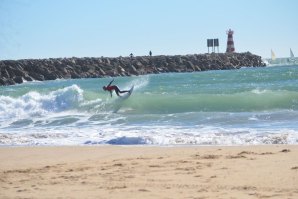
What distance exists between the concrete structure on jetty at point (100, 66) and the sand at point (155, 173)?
42.6 m

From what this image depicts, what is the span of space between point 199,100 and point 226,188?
14208 millimetres

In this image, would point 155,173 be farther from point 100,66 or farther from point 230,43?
point 230,43

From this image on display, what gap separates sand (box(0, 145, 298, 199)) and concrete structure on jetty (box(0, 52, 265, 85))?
1676 inches

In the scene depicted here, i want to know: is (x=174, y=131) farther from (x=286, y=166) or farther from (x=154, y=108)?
(x=154, y=108)

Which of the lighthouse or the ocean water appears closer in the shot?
the ocean water

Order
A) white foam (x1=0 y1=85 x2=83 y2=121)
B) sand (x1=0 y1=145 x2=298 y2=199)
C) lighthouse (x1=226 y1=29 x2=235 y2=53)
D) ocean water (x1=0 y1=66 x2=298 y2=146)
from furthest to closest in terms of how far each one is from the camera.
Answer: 1. lighthouse (x1=226 y1=29 x2=235 y2=53)
2. white foam (x1=0 y1=85 x2=83 y2=121)
3. ocean water (x1=0 y1=66 x2=298 y2=146)
4. sand (x1=0 y1=145 x2=298 y2=199)

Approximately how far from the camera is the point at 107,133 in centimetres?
1168

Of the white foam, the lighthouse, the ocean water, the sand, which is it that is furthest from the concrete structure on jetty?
the sand

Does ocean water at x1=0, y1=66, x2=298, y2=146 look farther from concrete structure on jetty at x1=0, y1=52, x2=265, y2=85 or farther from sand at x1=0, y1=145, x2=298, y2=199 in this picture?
concrete structure on jetty at x1=0, y1=52, x2=265, y2=85

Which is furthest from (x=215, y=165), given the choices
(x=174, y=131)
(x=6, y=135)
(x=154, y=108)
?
(x=154, y=108)

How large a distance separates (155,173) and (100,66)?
173 ft

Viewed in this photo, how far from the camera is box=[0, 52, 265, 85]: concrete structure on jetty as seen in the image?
174 feet

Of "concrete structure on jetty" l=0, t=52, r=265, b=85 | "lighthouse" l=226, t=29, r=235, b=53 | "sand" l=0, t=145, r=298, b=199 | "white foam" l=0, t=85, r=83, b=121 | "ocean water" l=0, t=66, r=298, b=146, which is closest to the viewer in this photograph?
"sand" l=0, t=145, r=298, b=199

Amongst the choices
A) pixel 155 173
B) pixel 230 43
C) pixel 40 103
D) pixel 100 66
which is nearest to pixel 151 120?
pixel 155 173
